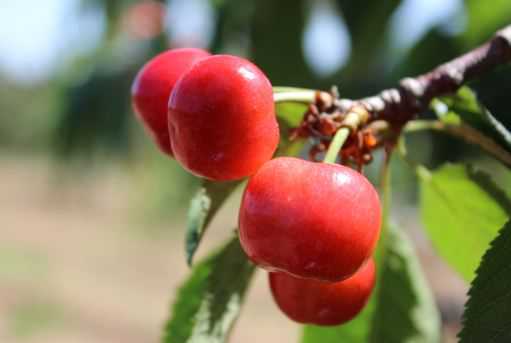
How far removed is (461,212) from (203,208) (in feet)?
1.44

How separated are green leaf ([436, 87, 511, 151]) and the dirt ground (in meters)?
4.24

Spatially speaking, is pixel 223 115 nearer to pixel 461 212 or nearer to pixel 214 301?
pixel 214 301

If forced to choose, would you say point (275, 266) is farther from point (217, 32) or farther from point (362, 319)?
point (217, 32)

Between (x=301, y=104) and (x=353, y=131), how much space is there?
5.3 inches

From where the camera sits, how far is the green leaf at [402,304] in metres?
1.31

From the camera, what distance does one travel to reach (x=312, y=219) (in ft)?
2.44

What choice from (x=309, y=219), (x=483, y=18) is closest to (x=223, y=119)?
(x=309, y=219)

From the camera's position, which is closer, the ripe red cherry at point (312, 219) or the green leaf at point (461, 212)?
the ripe red cherry at point (312, 219)

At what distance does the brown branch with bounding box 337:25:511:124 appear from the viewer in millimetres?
983

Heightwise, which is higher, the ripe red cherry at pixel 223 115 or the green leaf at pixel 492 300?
the ripe red cherry at pixel 223 115

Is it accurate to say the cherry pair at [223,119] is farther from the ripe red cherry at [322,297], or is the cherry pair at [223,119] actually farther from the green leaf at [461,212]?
the green leaf at [461,212]

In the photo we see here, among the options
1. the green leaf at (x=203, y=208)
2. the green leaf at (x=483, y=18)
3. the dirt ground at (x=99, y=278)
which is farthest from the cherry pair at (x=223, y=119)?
the dirt ground at (x=99, y=278)

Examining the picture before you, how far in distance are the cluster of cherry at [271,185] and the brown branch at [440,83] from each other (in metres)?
0.21

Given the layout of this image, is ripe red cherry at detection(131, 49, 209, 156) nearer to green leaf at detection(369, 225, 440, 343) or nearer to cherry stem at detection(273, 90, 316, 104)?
cherry stem at detection(273, 90, 316, 104)
